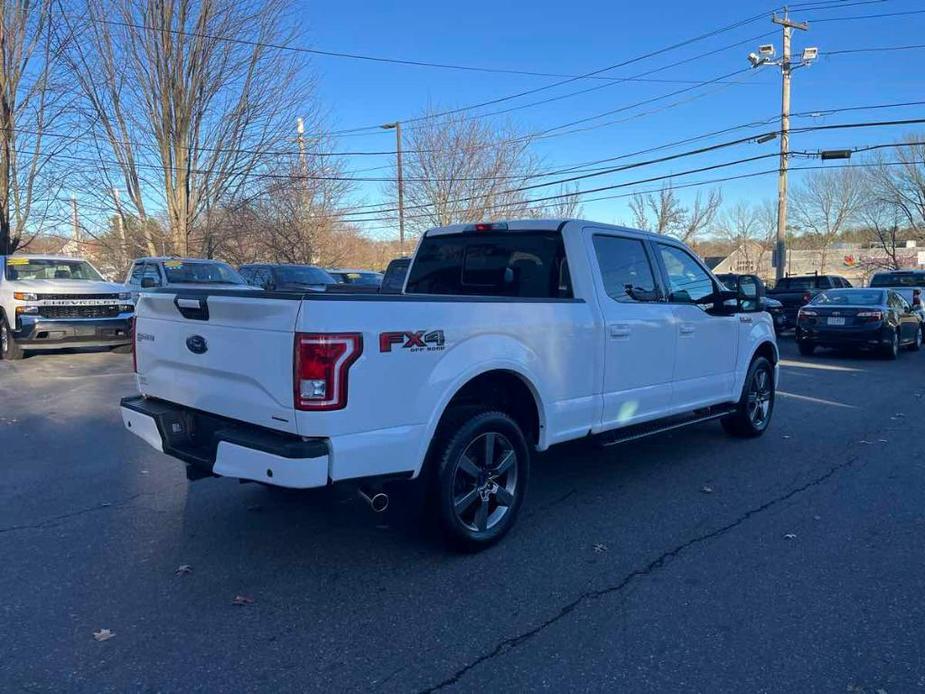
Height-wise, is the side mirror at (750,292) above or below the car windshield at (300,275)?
below

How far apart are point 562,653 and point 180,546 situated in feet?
7.90

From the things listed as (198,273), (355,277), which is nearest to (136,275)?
(198,273)

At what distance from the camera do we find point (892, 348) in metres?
14.5

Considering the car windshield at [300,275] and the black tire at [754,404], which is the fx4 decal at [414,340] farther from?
the car windshield at [300,275]

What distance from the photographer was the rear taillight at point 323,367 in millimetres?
3342

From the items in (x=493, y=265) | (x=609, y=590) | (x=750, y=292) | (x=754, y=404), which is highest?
(x=493, y=265)

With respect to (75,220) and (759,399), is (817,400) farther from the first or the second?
(75,220)

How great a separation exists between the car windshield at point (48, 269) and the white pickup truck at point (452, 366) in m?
9.70

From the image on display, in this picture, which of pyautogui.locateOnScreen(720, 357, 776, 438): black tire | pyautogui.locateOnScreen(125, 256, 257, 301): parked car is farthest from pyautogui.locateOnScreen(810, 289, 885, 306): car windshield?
pyautogui.locateOnScreen(125, 256, 257, 301): parked car

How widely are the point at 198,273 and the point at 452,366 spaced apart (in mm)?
11763

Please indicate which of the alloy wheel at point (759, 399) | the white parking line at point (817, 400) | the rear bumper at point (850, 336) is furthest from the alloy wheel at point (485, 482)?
the rear bumper at point (850, 336)

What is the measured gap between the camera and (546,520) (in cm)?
476

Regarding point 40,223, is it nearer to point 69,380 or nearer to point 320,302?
point 69,380

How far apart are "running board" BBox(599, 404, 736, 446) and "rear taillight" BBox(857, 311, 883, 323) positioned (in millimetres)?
9467
